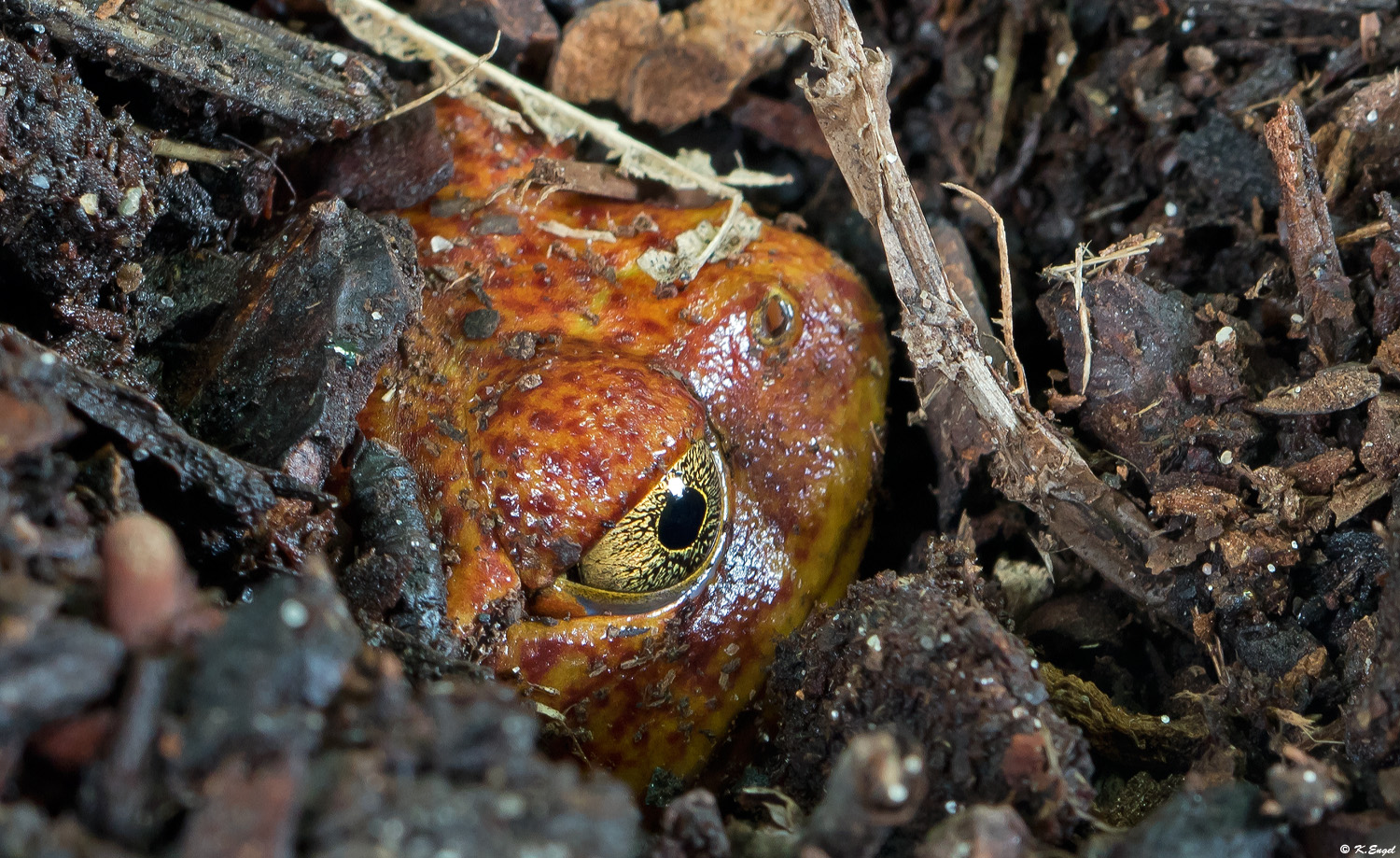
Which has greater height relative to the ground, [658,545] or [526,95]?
[526,95]

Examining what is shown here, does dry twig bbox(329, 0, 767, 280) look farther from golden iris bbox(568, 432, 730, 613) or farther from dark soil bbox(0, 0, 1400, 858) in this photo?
golden iris bbox(568, 432, 730, 613)

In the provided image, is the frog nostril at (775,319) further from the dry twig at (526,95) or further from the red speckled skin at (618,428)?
the dry twig at (526,95)

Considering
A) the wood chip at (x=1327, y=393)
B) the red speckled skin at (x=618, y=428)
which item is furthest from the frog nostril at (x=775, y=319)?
the wood chip at (x=1327, y=393)

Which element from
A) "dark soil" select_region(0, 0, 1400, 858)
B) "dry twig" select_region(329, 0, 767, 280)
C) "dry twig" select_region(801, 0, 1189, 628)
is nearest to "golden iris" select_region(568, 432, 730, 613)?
"dark soil" select_region(0, 0, 1400, 858)

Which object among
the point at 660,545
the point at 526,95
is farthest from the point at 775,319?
the point at 526,95

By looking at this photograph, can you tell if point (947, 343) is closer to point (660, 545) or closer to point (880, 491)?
point (880, 491)

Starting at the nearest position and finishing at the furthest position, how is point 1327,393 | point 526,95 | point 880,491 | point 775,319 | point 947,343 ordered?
point 1327,393
point 947,343
point 775,319
point 880,491
point 526,95
